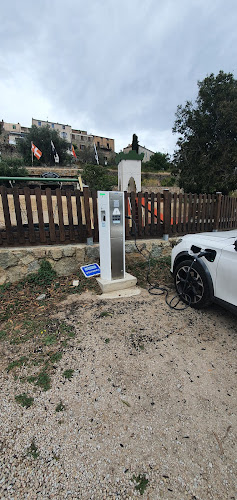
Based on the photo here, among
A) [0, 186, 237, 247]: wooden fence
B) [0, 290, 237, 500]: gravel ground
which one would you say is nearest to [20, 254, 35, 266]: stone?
[0, 186, 237, 247]: wooden fence

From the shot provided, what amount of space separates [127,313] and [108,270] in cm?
91

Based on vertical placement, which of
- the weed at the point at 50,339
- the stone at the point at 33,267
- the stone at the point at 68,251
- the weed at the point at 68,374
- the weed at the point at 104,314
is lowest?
the weed at the point at 68,374

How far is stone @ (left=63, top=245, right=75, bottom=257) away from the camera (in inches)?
167

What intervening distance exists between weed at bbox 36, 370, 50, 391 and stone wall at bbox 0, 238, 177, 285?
235 cm

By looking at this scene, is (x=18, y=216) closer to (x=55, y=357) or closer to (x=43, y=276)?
(x=43, y=276)

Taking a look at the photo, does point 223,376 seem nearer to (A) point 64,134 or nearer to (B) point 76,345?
(B) point 76,345

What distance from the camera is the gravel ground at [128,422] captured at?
50.4 inches

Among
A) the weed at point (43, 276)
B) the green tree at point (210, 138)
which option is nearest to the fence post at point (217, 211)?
the weed at point (43, 276)

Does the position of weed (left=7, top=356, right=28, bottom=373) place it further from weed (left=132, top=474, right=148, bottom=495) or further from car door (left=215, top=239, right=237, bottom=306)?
car door (left=215, top=239, right=237, bottom=306)

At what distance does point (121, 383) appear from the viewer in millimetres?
1950

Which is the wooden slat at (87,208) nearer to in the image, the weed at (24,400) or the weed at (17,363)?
the weed at (17,363)

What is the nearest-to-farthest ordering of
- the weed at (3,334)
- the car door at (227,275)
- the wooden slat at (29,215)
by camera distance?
the car door at (227,275) < the weed at (3,334) < the wooden slat at (29,215)

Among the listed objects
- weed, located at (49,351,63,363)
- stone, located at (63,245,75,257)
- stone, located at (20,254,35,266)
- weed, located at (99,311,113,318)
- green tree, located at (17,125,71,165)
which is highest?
green tree, located at (17,125,71,165)

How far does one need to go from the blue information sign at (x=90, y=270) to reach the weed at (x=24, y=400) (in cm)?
239
